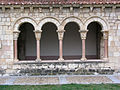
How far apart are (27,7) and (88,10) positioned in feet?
9.20

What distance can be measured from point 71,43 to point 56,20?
116 inches

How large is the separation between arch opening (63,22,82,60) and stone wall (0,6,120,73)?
100 inches

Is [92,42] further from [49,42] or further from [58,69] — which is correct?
[58,69]

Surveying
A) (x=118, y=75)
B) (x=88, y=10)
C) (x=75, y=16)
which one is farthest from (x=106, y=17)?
(x=118, y=75)

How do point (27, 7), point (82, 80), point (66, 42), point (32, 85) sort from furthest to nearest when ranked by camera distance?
point (66, 42), point (27, 7), point (82, 80), point (32, 85)

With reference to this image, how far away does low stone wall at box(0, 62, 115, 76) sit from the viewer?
706 cm

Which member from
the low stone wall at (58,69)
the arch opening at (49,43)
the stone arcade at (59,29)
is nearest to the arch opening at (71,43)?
the arch opening at (49,43)

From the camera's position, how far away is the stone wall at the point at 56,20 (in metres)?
7.06

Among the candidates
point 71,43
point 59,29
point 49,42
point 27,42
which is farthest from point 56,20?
point 27,42

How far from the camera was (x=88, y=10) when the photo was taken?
7.14 m

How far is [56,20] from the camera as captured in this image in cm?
716

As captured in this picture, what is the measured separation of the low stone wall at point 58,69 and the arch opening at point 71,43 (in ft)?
8.59

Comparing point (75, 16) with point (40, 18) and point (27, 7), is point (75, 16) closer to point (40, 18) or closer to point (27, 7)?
point (40, 18)

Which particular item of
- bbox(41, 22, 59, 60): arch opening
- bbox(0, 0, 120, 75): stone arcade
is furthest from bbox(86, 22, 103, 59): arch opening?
bbox(0, 0, 120, 75): stone arcade
